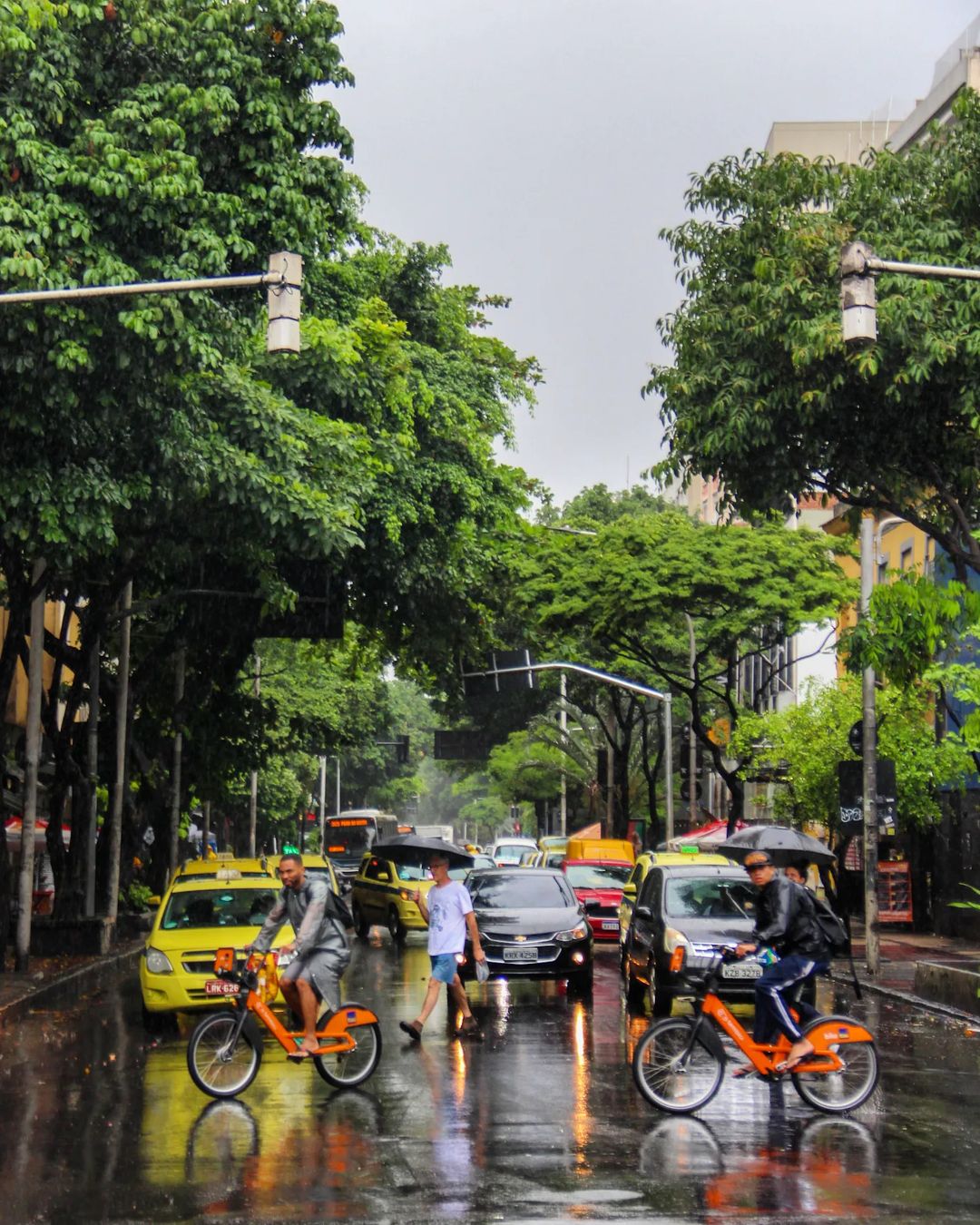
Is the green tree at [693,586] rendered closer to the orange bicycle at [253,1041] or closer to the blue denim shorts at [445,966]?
the blue denim shorts at [445,966]

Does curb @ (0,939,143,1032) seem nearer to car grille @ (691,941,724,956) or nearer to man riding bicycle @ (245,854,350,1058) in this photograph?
man riding bicycle @ (245,854,350,1058)

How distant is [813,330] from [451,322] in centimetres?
1877

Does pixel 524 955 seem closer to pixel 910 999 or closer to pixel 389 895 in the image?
pixel 910 999

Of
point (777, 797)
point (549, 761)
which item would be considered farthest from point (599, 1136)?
point (549, 761)

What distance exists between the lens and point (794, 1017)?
12.2m

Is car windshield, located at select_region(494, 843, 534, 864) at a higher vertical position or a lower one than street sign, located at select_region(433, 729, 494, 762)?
lower

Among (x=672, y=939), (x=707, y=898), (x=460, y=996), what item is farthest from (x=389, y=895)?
(x=460, y=996)

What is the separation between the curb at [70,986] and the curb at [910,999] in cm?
1008

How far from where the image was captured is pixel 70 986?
2291 centimetres

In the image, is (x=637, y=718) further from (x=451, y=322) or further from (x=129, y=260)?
(x=129, y=260)

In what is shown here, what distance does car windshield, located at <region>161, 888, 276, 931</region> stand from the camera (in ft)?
59.3

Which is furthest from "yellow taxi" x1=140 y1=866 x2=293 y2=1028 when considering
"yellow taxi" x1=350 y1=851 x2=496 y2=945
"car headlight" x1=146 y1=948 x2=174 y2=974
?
"yellow taxi" x1=350 y1=851 x2=496 y2=945

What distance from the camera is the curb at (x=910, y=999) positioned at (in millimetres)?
19766

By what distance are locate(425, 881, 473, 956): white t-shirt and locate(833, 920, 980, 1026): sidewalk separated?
6.11 m
